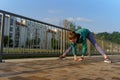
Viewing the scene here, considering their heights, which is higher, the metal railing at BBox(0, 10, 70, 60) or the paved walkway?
the metal railing at BBox(0, 10, 70, 60)

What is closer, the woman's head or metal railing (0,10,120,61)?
the woman's head

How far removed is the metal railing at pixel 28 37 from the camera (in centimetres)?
579

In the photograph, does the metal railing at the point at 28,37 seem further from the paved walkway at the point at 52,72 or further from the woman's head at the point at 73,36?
the woman's head at the point at 73,36

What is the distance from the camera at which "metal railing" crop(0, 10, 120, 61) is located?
19.0 ft

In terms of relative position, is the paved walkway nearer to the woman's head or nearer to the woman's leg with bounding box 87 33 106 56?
the woman's head

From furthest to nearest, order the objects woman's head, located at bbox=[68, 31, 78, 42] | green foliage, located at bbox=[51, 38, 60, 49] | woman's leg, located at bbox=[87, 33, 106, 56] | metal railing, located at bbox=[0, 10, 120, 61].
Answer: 1. green foliage, located at bbox=[51, 38, 60, 49]
2. woman's leg, located at bbox=[87, 33, 106, 56]
3. metal railing, located at bbox=[0, 10, 120, 61]
4. woman's head, located at bbox=[68, 31, 78, 42]

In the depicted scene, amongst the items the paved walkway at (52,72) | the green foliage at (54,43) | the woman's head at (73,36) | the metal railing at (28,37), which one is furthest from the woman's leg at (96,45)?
the green foliage at (54,43)

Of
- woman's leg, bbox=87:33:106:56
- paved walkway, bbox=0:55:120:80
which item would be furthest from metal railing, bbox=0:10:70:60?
woman's leg, bbox=87:33:106:56

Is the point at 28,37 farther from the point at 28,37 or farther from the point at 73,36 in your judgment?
the point at 73,36

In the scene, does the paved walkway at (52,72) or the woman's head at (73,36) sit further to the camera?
the woman's head at (73,36)

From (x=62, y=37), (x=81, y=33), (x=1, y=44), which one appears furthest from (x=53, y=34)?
(x=1, y=44)

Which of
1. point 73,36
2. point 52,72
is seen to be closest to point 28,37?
point 73,36

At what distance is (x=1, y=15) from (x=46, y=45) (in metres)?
2.80

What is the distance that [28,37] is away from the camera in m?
7.08
